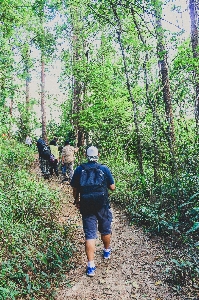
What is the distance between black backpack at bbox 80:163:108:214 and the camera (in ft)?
17.3

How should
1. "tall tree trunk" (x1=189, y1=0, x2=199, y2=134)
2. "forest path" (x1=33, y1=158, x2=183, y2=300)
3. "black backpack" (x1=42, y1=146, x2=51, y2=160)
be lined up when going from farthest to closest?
1. "black backpack" (x1=42, y1=146, x2=51, y2=160)
2. "tall tree trunk" (x1=189, y1=0, x2=199, y2=134)
3. "forest path" (x1=33, y1=158, x2=183, y2=300)

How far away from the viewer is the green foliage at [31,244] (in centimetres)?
489

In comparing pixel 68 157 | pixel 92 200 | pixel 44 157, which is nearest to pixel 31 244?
pixel 92 200

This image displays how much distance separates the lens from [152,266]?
5.59 meters

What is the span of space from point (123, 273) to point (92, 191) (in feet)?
4.96

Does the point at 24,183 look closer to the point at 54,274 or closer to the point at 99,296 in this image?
the point at 54,274

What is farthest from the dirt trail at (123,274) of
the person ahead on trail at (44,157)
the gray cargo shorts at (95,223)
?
the person ahead on trail at (44,157)

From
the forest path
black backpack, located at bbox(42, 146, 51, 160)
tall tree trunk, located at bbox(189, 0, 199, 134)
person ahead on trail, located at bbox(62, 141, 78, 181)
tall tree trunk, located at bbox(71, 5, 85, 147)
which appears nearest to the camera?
the forest path

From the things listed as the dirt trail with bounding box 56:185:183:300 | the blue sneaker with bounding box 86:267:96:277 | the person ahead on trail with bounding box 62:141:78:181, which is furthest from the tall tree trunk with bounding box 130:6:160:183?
the person ahead on trail with bounding box 62:141:78:181

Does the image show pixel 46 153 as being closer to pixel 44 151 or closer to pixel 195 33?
pixel 44 151

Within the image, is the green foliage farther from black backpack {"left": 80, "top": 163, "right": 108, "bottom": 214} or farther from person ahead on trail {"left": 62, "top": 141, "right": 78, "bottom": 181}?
person ahead on trail {"left": 62, "top": 141, "right": 78, "bottom": 181}

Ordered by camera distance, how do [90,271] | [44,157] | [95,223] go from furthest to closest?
1. [44,157]
2. [95,223]
3. [90,271]

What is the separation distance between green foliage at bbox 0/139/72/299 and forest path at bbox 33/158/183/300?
28 cm

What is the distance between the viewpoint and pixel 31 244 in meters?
6.01
